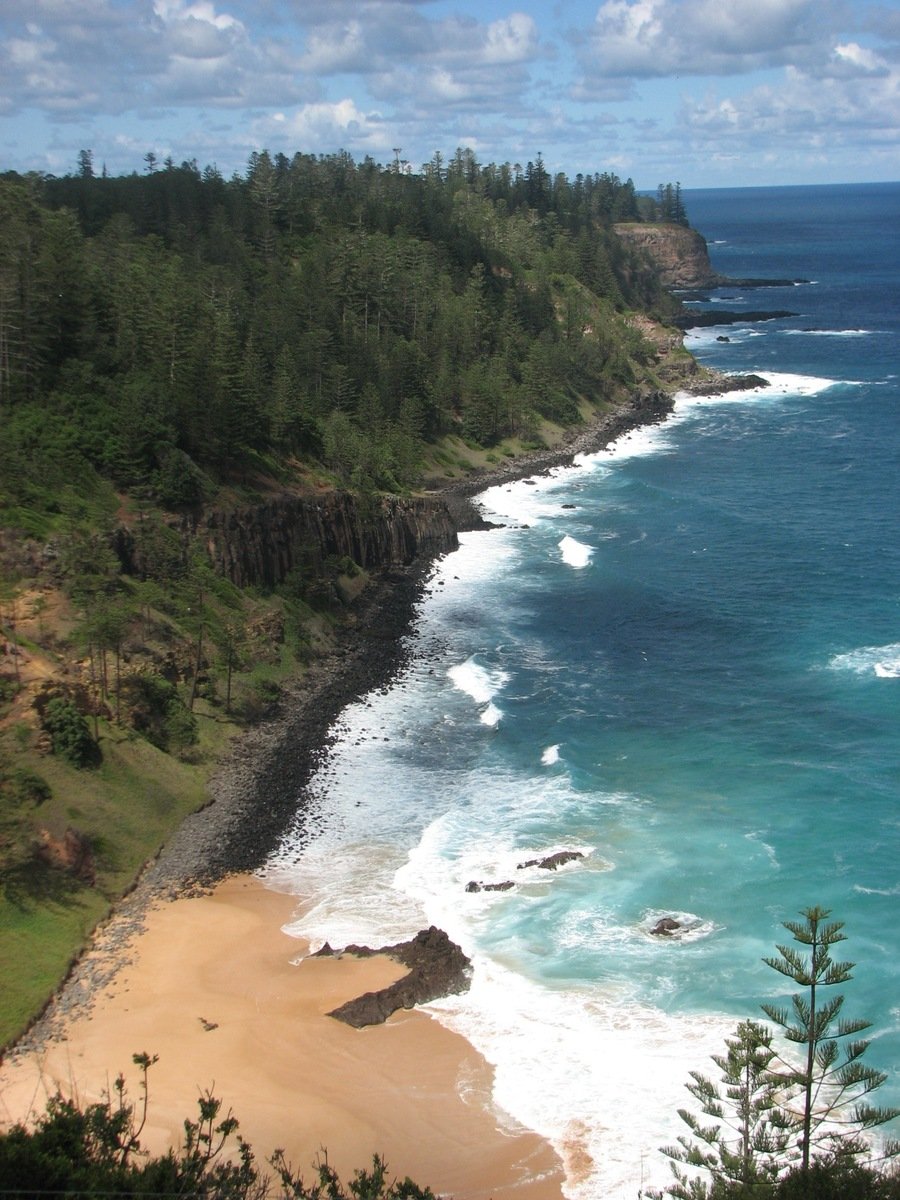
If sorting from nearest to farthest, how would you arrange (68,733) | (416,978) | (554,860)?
1. (416,978)
2. (554,860)
3. (68,733)

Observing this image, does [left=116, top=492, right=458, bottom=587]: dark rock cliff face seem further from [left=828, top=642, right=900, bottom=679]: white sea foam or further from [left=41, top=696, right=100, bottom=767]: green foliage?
[left=828, top=642, right=900, bottom=679]: white sea foam

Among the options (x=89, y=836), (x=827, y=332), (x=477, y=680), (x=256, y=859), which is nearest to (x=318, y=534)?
(x=477, y=680)

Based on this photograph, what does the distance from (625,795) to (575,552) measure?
1454 inches

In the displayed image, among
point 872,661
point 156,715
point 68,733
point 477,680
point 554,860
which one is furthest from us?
point 477,680

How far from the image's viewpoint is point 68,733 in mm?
48625

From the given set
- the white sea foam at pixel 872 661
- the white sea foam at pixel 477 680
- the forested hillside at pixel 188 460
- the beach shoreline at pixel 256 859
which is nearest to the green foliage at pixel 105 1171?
the beach shoreline at pixel 256 859

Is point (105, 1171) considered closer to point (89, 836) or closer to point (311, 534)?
point (89, 836)

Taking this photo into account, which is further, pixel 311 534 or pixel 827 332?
pixel 827 332

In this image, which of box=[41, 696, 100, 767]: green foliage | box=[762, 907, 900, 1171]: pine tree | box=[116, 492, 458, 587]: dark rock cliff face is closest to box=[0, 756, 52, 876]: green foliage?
box=[41, 696, 100, 767]: green foliage

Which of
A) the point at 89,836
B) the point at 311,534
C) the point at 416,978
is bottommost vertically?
the point at 416,978

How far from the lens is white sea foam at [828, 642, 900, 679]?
6362cm

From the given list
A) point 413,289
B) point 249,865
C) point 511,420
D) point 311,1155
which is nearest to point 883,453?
point 511,420

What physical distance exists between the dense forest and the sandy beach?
2955 cm

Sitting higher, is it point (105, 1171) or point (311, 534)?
point (311, 534)
